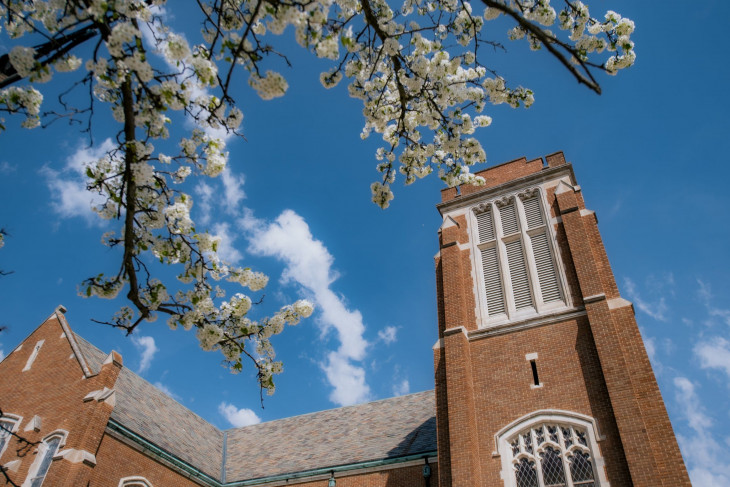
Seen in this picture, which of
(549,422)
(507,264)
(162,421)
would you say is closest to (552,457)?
(549,422)

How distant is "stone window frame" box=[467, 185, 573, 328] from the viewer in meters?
Answer: 14.4

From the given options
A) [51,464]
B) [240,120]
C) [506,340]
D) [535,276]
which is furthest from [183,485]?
[240,120]

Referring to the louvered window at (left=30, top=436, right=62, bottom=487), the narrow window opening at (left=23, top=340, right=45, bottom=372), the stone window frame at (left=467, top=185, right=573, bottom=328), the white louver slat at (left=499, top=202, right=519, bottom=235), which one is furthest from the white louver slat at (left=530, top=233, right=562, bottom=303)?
the narrow window opening at (left=23, top=340, right=45, bottom=372)

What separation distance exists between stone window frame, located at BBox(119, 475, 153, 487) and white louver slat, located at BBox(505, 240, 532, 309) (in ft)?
42.1

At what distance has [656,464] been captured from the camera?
10.2m

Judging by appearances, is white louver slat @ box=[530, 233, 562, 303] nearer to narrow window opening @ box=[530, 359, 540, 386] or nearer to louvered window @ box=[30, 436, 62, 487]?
narrow window opening @ box=[530, 359, 540, 386]

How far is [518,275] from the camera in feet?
51.2

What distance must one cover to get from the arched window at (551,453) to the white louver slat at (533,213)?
6412 mm

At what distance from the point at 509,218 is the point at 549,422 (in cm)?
721

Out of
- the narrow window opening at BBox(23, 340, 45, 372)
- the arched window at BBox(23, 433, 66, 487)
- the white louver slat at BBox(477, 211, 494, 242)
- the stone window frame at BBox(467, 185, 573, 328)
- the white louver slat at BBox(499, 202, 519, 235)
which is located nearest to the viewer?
the stone window frame at BBox(467, 185, 573, 328)

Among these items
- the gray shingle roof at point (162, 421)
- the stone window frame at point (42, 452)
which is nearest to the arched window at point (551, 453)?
the gray shingle roof at point (162, 421)

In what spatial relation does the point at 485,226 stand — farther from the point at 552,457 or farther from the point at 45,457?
the point at 45,457

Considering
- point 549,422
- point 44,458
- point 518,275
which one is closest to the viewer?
point 549,422

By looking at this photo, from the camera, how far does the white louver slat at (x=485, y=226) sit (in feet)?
56.2
